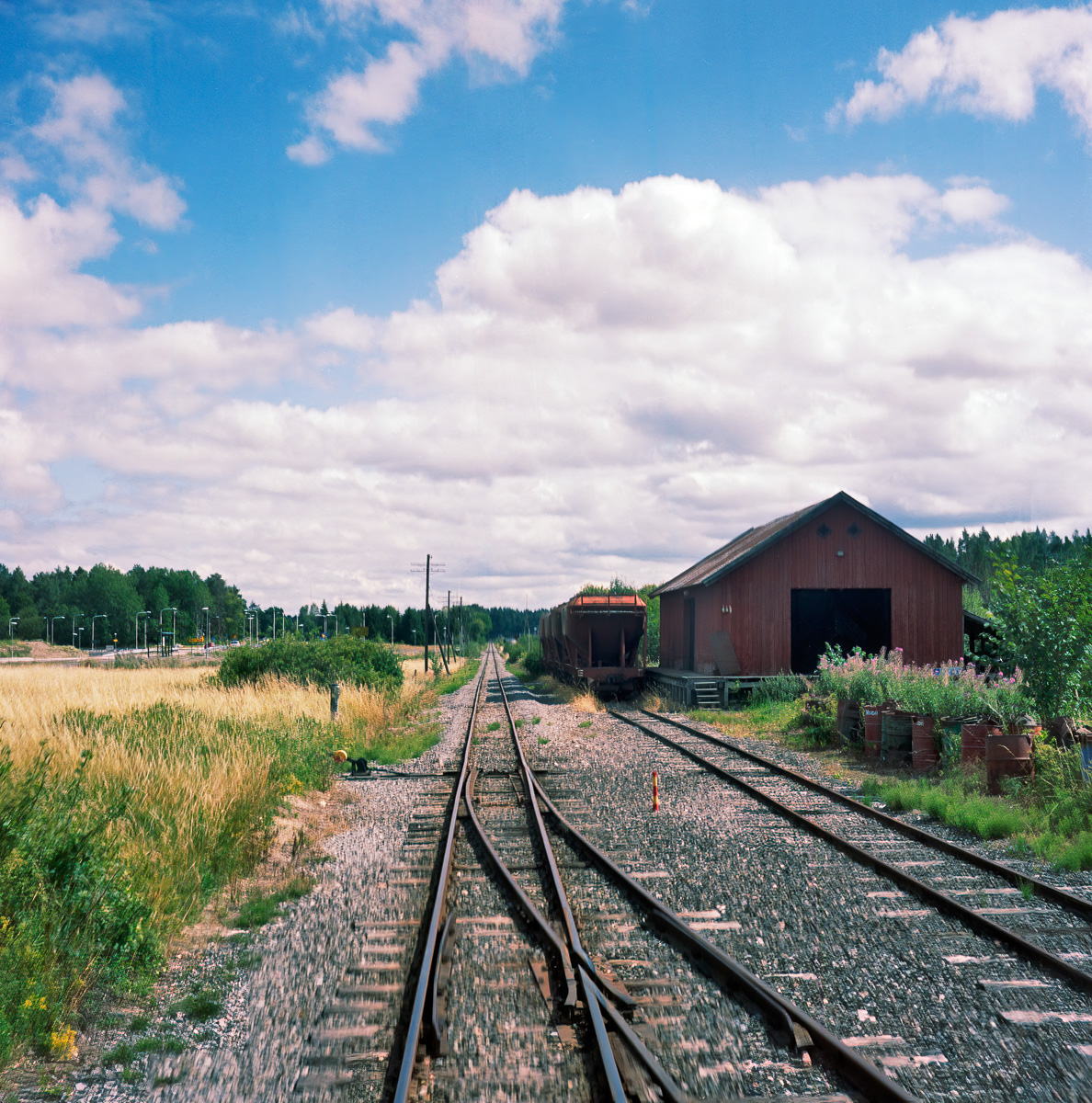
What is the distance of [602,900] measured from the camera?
7383mm

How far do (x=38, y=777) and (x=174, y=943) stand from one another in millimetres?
1901

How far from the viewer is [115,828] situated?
723cm

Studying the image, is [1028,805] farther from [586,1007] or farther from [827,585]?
[827,585]

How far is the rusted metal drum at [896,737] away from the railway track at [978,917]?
363 centimetres

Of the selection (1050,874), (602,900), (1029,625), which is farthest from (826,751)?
(602,900)

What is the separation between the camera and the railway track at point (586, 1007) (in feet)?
14.2

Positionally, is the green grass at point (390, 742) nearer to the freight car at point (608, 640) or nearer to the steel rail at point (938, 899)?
the steel rail at point (938, 899)

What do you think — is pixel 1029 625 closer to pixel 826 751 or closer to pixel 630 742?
pixel 826 751

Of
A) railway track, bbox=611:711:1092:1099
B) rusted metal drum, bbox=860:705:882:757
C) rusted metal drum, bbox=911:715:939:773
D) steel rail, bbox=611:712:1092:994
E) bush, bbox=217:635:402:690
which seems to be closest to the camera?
railway track, bbox=611:711:1092:1099

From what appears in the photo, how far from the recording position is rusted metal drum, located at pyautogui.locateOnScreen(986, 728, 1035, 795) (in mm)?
11602

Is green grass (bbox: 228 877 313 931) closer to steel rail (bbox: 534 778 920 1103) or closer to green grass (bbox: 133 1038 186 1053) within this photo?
green grass (bbox: 133 1038 186 1053)

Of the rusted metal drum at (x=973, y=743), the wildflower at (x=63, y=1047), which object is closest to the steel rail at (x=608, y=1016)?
the wildflower at (x=63, y=1047)

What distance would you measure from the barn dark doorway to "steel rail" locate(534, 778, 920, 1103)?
24335 millimetres

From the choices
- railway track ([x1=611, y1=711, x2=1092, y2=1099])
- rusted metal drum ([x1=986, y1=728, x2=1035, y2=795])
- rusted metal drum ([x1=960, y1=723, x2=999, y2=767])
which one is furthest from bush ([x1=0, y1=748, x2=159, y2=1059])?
rusted metal drum ([x1=960, y1=723, x2=999, y2=767])
